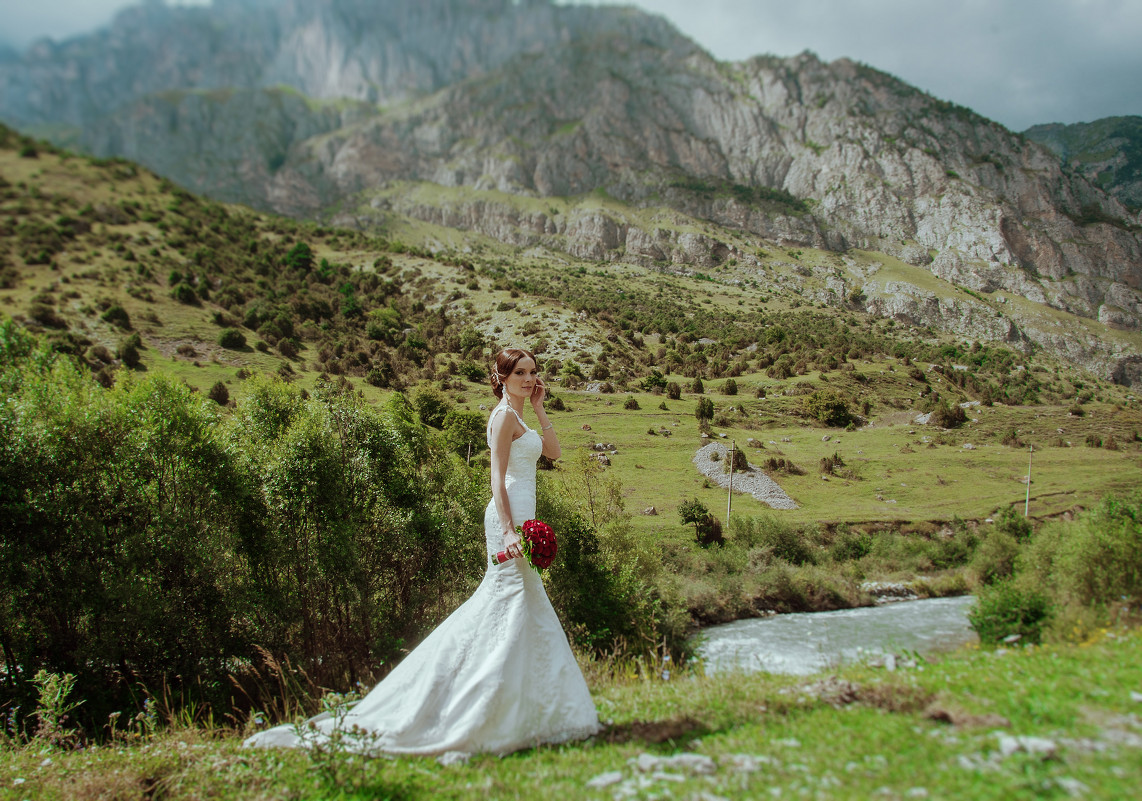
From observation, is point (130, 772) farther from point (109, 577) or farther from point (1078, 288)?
point (1078, 288)

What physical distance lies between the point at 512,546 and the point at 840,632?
56.8ft

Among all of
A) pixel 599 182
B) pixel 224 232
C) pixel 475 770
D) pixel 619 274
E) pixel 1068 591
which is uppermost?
pixel 599 182

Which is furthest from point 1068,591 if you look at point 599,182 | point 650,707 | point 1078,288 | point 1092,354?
point 599,182

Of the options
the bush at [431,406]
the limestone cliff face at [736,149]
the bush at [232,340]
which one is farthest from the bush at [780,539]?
the limestone cliff face at [736,149]

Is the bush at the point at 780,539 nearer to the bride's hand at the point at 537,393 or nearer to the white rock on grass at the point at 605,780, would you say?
the bride's hand at the point at 537,393

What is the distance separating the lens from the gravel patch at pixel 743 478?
67.6 feet

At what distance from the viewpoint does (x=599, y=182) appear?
13850 cm

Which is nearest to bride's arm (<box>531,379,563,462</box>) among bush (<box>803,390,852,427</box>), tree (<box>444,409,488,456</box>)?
tree (<box>444,409,488,456</box>)

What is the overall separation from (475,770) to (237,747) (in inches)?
87.8

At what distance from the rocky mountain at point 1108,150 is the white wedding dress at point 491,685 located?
27.2 metres

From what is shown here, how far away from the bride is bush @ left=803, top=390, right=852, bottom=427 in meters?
22.0

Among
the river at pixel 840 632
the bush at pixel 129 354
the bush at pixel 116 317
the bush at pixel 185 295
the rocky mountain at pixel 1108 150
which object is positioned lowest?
the river at pixel 840 632

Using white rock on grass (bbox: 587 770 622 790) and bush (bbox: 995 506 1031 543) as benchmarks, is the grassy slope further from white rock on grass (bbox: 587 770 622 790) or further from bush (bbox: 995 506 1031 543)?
white rock on grass (bbox: 587 770 622 790)

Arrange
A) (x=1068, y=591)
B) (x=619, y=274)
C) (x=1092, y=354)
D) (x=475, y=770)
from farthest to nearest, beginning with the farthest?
(x=619, y=274) < (x=1092, y=354) < (x=1068, y=591) < (x=475, y=770)
